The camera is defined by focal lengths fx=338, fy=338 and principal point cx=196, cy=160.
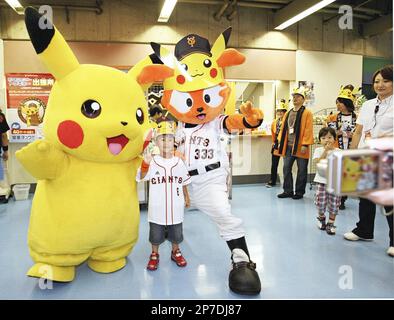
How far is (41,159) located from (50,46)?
2.10ft

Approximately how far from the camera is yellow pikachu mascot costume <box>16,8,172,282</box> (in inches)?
76.7

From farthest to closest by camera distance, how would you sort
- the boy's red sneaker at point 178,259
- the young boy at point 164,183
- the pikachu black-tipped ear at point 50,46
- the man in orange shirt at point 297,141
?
the man in orange shirt at point 297,141
the boy's red sneaker at point 178,259
the young boy at point 164,183
the pikachu black-tipped ear at point 50,46

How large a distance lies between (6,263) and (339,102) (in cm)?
390

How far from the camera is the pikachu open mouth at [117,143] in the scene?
2.04 meters

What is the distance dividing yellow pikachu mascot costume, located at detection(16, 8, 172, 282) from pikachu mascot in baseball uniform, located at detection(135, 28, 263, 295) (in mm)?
155

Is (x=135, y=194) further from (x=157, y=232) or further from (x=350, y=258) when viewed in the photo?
(x=350, y=258)

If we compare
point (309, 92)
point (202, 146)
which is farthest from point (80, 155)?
point (309, 92)

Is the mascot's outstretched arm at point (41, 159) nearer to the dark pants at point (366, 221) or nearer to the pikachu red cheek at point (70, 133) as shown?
the pikachu red cheek at point (70, 133)

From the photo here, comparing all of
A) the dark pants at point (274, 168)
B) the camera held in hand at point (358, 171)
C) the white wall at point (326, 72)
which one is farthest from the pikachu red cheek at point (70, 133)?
the white wall at point (326, 72)

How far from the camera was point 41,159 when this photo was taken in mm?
1905

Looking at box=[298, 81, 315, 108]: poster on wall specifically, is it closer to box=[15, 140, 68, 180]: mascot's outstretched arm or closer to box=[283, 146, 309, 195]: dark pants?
box=[283, 146, 309, 195]: dark pants

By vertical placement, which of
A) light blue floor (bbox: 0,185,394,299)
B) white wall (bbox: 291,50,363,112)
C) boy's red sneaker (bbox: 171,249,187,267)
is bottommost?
light blue floor (bbox: 0,185,394,299)

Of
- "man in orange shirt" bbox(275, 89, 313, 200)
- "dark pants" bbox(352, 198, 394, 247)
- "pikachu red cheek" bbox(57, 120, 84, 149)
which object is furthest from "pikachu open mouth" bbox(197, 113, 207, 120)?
"man in orange shirt" bbox(275, 89, 313, 200)
